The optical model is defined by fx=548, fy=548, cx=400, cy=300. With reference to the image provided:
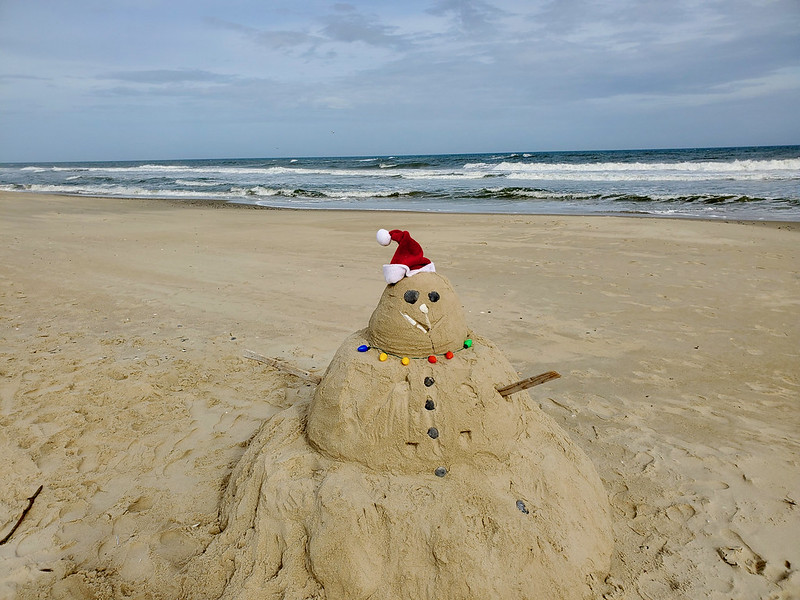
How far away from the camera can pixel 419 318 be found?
9.53 ft

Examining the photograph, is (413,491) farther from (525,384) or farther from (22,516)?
(22,516)

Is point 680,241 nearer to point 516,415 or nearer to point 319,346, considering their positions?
point 319,346

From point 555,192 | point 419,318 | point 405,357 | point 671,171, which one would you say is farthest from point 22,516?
point 671,171

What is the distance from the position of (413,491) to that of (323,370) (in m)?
2.84

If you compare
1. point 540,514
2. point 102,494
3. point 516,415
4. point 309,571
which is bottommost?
point 102,494

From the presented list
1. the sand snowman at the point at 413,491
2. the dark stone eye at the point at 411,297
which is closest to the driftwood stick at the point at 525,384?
the sand snowman at the point at 413,491

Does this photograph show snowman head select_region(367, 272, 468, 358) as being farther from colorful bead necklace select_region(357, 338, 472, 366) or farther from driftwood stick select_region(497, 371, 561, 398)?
driftwood stick select_region(497, 371, 561, 398)

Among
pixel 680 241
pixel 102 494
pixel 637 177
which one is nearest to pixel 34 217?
pixel 102 494

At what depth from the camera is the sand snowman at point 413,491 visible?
261 cm

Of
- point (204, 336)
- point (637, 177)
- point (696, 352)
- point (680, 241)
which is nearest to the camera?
point (696, 352)

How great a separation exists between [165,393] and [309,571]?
300cm

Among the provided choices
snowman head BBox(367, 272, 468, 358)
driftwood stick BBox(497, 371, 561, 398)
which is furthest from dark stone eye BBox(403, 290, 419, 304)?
driftwood stick BBox(497, 371, 561, 398)

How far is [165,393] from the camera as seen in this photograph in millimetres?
5094

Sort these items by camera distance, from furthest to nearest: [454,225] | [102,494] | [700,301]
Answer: [454,225]
[700,301]
[102,494]
